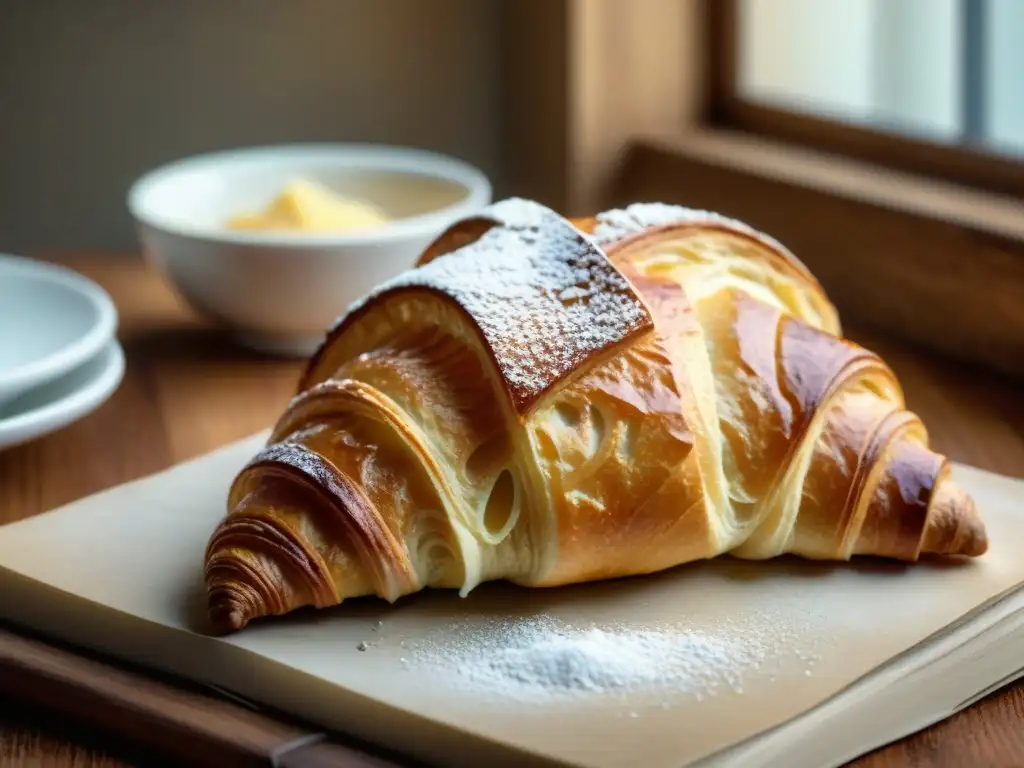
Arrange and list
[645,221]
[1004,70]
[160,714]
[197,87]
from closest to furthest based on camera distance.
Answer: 1. [160,714]
2. [645,221]
3. [1004,70]
4. [197,87]

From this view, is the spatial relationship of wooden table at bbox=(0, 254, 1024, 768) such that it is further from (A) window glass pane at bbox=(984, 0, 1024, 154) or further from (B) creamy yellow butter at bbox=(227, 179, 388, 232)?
(A) window glass pane at bbox=(984, 0, 1024, 154)

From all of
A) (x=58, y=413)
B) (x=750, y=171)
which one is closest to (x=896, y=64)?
(x=750, y=171)

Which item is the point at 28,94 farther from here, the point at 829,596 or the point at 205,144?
the point at 829,596

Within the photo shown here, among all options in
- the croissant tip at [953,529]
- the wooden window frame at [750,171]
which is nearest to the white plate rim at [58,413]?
the croissant tip at [953,529]

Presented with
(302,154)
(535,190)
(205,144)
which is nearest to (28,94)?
(205,144)

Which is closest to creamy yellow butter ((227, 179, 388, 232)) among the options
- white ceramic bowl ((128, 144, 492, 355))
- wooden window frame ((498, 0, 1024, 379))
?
white ceramic bowl ((128, 144, 492, 355))

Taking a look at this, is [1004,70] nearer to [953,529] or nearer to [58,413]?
[953,529]
